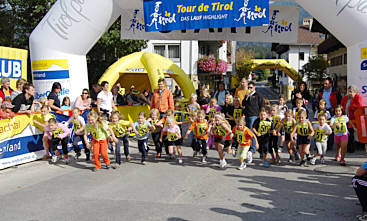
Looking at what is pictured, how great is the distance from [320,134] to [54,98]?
21.6 feet

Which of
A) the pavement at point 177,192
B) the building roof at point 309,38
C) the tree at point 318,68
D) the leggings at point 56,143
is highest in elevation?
the building roof at point 309,38

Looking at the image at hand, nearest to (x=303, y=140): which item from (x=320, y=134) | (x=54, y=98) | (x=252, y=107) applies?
(x=320, y=134)

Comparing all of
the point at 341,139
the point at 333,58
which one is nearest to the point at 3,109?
the point at 341,139

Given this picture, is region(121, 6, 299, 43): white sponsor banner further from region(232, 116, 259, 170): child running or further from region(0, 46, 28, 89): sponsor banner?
region(232, 116, 259, 170): child running

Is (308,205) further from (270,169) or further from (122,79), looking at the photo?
(122,79)

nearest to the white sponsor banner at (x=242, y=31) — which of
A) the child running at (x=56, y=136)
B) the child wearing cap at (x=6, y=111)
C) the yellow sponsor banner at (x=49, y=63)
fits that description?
the yellow sponsor banner at (x=49, y=63)

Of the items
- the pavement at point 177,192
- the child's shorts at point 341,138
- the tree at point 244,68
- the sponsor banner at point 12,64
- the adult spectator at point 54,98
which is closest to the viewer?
the pavement at point 177,192

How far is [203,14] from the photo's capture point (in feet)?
33.3

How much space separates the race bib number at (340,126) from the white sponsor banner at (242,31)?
3576 mm

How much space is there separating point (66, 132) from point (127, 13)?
5.10 meters

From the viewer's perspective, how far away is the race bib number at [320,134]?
7.64 meters

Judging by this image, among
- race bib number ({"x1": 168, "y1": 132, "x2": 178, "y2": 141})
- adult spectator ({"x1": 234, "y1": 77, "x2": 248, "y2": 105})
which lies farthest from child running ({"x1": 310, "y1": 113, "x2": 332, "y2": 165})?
race bib number ({"x1": 168, "y1": 132, "x2": 178, "y2": 141})

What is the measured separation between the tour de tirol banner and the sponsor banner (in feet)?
14.1

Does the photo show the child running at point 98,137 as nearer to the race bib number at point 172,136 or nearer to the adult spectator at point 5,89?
the race bib number at point 172,136
